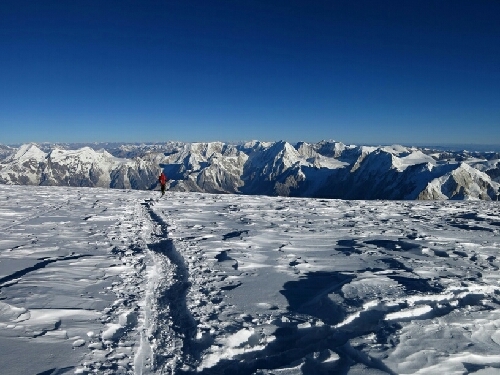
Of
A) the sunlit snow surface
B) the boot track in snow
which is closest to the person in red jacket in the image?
the sunlit snow surface

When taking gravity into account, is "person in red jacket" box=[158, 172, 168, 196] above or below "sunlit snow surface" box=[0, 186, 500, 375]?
above

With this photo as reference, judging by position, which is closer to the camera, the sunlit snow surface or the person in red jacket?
the sunlit snow surface

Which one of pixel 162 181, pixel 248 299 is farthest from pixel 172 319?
pixel 162 181

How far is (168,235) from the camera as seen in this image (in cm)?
1730

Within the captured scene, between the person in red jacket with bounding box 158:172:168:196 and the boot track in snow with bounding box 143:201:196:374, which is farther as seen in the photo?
the person in red jacket with bounding box 158:172:168:196

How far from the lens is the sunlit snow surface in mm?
7082

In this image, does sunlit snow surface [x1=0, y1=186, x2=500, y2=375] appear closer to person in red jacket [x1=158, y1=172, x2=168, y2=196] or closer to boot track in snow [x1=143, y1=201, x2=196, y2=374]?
boot track in snow [x1=143, y1=201, x2=196, y2=374]

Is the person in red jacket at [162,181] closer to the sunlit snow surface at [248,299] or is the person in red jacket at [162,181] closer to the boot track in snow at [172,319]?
the sunlit snow surface at [248,299]

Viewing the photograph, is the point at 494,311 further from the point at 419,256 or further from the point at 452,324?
the point at 419,256

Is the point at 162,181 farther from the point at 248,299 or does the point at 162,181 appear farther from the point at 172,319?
the point at 172,319

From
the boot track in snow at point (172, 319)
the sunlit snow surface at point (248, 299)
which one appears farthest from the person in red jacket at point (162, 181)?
the boot track in snow at point (172, 319)

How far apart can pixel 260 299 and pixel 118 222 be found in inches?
507

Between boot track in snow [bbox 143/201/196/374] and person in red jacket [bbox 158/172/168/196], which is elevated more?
person in red jacket [bbox 158/172/168/196]

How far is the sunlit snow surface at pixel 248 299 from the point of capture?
7.08 meters
